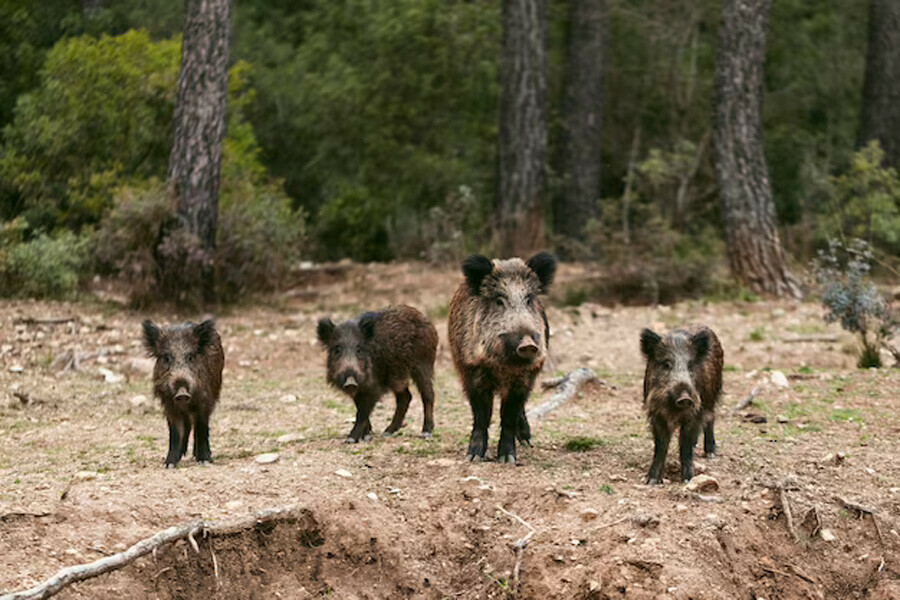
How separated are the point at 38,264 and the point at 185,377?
25.2 ft

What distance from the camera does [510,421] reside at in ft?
24.1

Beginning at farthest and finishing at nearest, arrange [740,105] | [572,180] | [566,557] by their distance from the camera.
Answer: [572,180]
[740,105]
[566,557]

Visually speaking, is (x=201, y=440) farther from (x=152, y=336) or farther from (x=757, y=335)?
(x=757, y=335)

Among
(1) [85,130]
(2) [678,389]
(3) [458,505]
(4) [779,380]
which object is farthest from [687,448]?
(1) [85,130]

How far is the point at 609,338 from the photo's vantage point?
13391mm

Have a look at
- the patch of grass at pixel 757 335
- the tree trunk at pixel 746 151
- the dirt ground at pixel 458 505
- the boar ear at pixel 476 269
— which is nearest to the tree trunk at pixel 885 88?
the tree trunk at pixel 746 151

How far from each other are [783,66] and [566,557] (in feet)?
75.2

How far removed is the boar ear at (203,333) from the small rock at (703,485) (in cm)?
328

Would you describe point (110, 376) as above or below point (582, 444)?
below

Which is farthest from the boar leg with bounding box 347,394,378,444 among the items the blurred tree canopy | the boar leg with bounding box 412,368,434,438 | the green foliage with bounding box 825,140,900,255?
the green foliage with bounding box 825,140,900,255

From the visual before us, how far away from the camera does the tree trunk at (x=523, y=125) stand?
60.7 feet

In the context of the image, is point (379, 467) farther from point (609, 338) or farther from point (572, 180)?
point (572, 180)

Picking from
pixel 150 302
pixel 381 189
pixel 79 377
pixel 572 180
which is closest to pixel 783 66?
pixel 572 180

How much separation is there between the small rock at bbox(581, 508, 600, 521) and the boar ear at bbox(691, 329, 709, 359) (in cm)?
123
